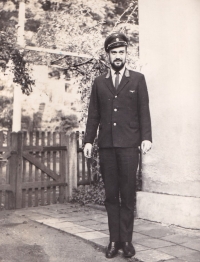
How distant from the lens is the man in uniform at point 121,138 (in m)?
3.11

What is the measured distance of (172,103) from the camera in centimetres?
439

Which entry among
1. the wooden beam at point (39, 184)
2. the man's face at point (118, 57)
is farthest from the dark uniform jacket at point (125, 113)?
the wooden beam at point (39, 184)

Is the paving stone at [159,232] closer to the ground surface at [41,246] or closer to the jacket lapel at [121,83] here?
the ground surface at [41,246]

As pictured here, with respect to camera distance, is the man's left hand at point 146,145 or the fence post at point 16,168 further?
the fence post at point 16,168

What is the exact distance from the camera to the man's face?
10.3 feet

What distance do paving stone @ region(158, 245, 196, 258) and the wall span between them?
30.1 inches

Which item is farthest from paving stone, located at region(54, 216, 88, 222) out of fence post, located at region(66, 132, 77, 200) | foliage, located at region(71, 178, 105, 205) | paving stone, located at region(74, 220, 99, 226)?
fence post, located at region(66, 132, 77, 200)

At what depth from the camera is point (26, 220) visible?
4781mm

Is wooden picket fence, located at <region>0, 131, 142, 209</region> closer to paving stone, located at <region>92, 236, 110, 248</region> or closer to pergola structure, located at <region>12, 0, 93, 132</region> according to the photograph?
paving stone, located at <region>92, 236, 110, 248</region>

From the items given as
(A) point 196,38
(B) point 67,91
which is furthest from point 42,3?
(A) point 196,38

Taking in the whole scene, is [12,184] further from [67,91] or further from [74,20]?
[74,20]

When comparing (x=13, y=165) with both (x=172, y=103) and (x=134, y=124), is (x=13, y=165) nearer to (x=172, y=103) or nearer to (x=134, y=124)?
(x=172, y=103)

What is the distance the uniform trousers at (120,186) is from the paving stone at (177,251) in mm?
386

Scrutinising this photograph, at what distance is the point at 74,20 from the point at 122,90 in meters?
6.68
